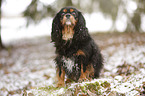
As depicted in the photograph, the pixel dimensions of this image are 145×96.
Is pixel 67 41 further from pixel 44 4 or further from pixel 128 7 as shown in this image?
pixel 128 7

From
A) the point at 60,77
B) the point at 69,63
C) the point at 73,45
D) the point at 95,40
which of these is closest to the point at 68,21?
the point at 73,45

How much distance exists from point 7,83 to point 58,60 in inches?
114

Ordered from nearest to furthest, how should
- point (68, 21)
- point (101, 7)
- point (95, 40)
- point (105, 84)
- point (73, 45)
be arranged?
point (105, 84), point (68, 21), point (73, 45), point (95, 40), point (101, 7)

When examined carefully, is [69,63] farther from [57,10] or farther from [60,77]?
[57,10]

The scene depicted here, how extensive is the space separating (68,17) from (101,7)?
34.7 feet

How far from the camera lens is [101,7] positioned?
42.9 feet

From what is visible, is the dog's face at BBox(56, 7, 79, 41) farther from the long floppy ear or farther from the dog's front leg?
the dog's front leg

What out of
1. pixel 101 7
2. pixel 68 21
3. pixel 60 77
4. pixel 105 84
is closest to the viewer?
pixel 105 84

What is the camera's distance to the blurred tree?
9.76m

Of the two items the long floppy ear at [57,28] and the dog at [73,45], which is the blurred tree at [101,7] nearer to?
the long floppy ear at [57,28]

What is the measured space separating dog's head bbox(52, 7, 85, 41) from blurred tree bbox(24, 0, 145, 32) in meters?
6.16

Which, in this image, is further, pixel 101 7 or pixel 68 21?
pixel 101 7

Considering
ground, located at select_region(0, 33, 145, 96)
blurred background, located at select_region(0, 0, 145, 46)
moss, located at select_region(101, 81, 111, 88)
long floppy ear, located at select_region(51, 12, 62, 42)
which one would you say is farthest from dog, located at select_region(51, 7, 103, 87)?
blurred background, located at select_region(0, 0, 145, 46)

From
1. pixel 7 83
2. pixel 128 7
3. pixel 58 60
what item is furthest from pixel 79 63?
pixel 128 7
